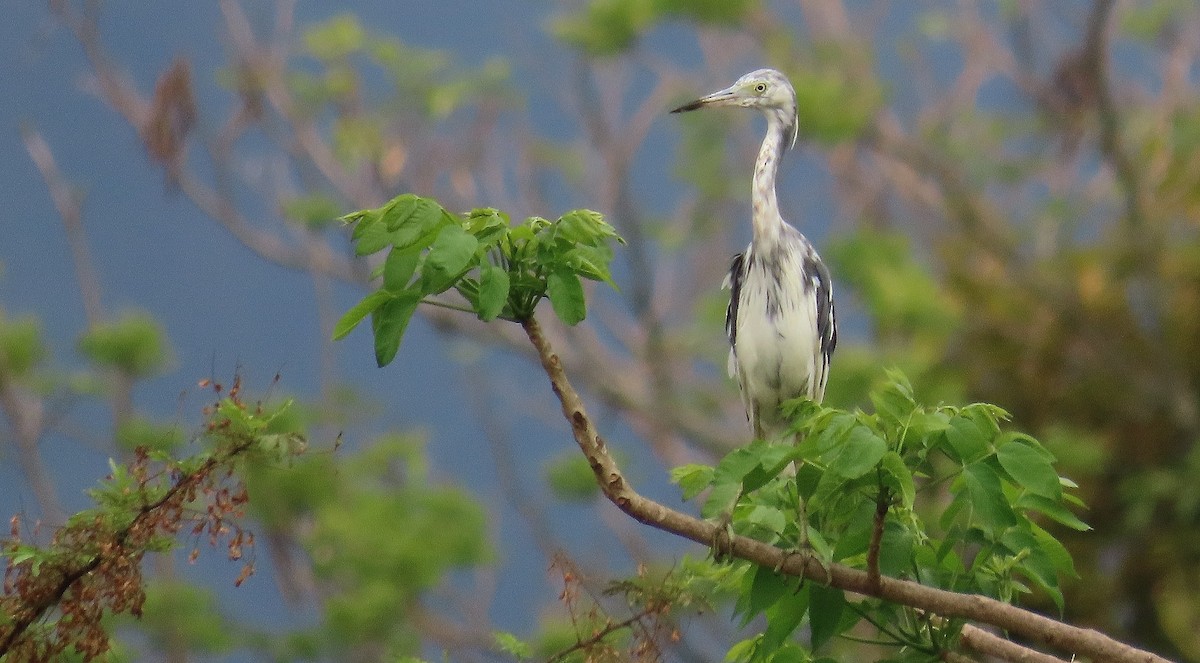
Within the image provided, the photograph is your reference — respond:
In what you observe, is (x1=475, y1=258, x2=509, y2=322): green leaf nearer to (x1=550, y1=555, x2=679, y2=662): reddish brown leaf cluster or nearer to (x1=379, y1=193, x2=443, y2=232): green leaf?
(x1=379, y1=193, x2=443, y2=232): green leaf

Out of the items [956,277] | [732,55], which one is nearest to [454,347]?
[732,55]

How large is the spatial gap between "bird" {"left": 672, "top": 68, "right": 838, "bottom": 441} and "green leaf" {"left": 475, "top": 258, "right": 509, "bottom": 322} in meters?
0.88

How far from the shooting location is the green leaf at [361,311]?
57.4 inches

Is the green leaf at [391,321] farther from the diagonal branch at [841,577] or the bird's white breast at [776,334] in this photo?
the bird's white breast at [776,334]

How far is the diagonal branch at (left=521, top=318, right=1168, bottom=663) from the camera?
1493mm

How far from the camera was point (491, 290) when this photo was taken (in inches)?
56.3

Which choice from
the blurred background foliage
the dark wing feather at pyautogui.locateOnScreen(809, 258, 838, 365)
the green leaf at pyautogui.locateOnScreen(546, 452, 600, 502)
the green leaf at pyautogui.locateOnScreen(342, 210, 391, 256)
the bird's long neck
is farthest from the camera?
the green leaf at pyautogui.locateOnScreen(546, 452, 600, 502)

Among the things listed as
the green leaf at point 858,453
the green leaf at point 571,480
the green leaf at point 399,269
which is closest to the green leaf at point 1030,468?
the green leaf at point 858,453

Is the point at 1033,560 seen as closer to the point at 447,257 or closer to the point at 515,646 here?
the point at 515,646

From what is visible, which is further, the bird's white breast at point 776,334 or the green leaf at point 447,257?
the bird's white breast at point 776,334

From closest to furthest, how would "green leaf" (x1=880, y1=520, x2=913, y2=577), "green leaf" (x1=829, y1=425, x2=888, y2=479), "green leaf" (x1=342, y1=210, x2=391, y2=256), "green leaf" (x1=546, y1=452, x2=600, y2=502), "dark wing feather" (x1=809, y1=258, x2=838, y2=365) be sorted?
1. "green leaf" (x1=829, y1=425, x2=888, y2=479)
2. "green leaf" (x1=342, y1=210, x2=391, y2=256)
3. "green leaf" (x1=880, y1=520, x2=913, y2=577)
4. "dark wing feather" (x1=809, y1=258, x2=838, y2=365)
5. "green leaf" (x1=546, y1=452, x2=600, y2=502)

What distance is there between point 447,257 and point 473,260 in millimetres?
72

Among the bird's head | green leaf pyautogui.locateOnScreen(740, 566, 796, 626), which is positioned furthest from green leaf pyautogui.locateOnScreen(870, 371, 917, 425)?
the bird's head

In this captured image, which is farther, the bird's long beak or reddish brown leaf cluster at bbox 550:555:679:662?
the bird's long beak
